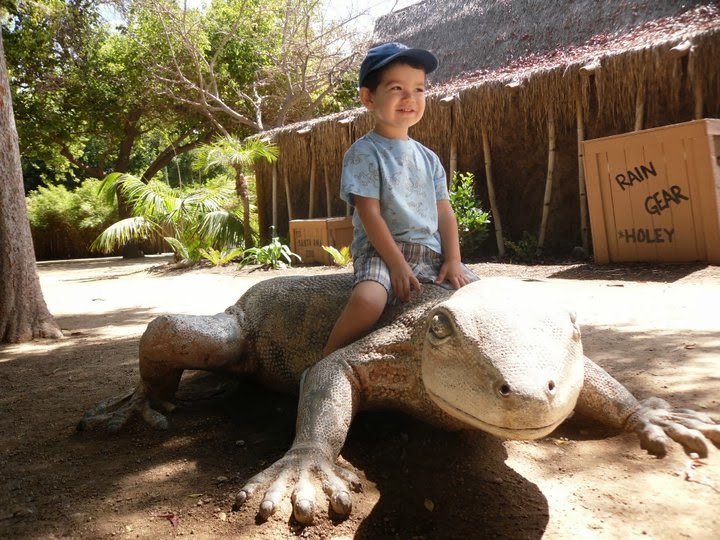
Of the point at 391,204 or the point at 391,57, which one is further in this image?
the point at 391,204

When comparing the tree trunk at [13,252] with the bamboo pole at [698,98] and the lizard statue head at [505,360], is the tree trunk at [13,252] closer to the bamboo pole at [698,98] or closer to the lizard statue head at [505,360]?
the lizard statue head at [505,360]

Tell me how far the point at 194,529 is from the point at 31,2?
17.5 m

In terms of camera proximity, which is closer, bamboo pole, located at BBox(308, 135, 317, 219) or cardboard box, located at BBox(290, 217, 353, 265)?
cardboard box, located at BBox(290, 217, 353, 265)

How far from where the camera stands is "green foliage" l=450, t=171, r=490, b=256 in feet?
31.3

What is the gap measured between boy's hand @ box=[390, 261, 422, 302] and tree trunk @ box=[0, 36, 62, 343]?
14.1ft

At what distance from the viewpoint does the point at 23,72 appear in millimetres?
17031

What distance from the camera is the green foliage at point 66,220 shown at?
75.0 ft

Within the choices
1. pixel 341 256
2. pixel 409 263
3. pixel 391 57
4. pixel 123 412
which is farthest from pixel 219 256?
pixel 391 57

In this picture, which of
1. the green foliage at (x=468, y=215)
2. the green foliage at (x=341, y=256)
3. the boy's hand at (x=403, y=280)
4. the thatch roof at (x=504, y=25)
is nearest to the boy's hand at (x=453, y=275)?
the boy's hand at (x=403, y=280)

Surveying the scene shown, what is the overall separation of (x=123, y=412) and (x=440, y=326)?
178 centimetres

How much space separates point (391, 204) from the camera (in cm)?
240

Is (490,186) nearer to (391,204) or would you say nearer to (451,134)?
(451,134)

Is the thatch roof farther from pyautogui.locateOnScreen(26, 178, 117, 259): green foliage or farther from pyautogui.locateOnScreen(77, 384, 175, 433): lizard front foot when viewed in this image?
pyautogui.locateOnScreen(26, 178, 117, 259): green foliage

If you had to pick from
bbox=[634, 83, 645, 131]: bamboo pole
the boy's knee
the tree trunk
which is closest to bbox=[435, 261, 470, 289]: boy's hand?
the boy's knee
